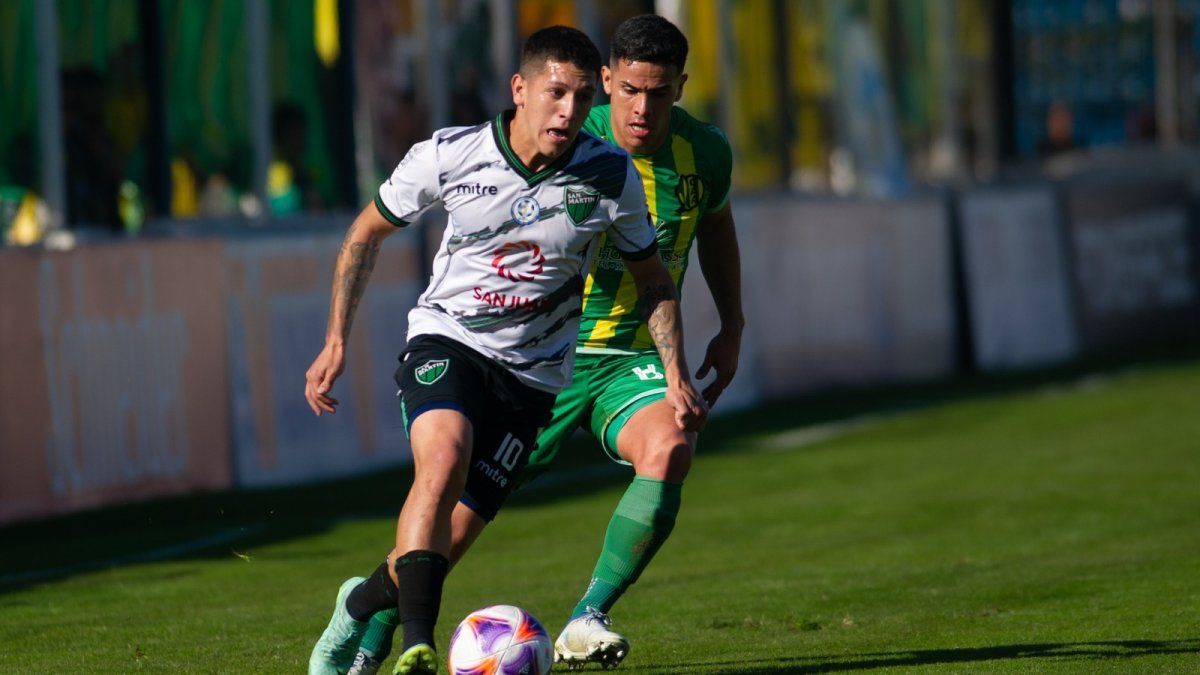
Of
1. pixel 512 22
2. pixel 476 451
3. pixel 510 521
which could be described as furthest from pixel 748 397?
pixel 476 451

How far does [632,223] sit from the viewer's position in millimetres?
6562

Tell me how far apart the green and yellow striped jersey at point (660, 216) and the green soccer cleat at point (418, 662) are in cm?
185

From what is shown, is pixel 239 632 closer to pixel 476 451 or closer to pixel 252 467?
pixel 476 451

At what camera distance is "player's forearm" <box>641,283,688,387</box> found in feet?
21.9

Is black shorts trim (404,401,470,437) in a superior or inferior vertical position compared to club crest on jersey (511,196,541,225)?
inferior

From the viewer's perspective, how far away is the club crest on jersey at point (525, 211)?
6316mm

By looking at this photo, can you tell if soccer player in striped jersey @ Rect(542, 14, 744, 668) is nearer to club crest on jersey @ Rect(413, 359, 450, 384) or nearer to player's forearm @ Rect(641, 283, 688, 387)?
player's forearm @ Rect(641, 283, 688, 387)

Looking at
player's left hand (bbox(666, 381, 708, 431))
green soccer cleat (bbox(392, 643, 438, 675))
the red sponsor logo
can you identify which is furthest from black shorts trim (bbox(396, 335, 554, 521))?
green soccer cleat (bbox(392, 643, 438, 675))

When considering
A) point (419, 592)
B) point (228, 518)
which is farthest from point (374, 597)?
point (228, 518)

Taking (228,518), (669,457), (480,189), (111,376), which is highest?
(480,189)

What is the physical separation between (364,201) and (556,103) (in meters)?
10.9

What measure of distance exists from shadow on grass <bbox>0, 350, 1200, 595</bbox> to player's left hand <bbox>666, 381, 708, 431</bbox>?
124 inches

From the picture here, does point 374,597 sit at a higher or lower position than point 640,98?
lower

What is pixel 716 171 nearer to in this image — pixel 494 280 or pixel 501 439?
pixel 494 280
